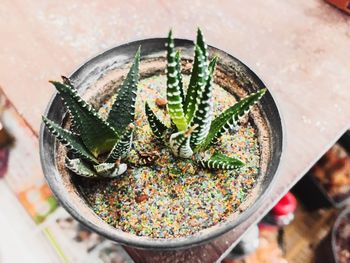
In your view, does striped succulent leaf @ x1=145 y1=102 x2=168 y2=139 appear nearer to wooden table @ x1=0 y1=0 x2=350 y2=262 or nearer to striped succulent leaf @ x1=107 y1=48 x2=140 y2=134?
striped succulent leaf @ x1=107 y1=48 x2=140 y2=134

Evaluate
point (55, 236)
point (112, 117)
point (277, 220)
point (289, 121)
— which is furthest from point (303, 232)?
point (112, 117)

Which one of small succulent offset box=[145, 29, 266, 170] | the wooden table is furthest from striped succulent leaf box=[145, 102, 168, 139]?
the wooden table

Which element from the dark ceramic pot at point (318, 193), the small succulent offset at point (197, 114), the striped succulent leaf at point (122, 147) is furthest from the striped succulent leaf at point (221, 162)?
the dark ceramic pot at point (318, 193)

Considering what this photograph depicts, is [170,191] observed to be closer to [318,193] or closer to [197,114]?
[197,114]

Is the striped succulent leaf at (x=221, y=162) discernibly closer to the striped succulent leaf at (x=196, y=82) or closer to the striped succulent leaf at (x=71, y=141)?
the striped succulent leaf at (x=196, y=82)

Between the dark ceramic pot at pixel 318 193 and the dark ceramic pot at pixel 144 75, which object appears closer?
the dark ceramic pot at pixel 144 75

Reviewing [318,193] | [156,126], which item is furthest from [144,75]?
[318,193]

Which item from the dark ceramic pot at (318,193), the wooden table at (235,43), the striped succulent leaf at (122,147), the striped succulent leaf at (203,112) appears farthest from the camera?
the dark ceramic pot at (318,193)
